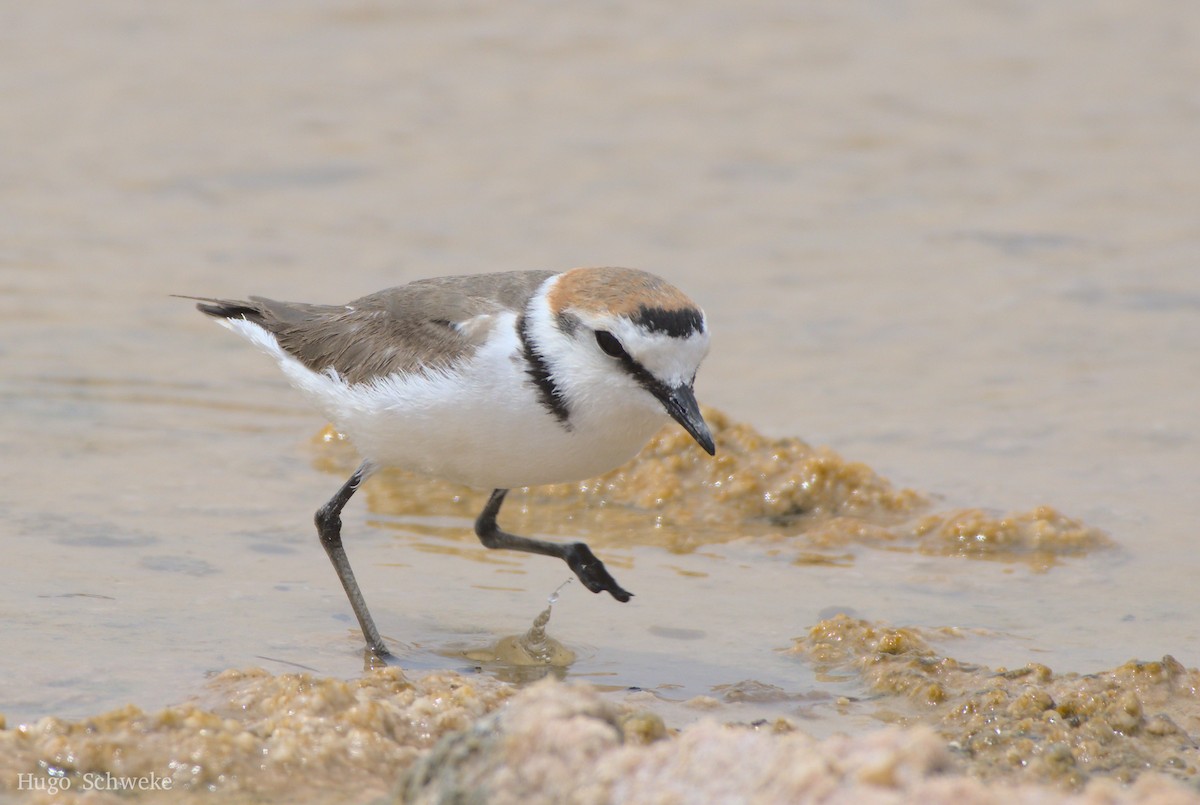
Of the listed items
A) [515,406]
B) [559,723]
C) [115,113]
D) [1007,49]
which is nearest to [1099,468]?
[515,406]

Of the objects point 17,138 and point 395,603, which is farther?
point 17,138

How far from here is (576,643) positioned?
570cm

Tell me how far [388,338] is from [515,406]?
87 centimetres

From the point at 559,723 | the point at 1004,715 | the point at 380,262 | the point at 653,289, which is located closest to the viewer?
the point at 559,723

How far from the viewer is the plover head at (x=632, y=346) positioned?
496cm

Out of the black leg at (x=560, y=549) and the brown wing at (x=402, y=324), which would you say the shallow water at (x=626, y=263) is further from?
the brown wing at (x=402, y=324)

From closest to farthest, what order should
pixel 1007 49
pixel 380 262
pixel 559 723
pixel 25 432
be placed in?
pixel 559 723
pixel 25 432
pixel 380 262
pixel 1007 49

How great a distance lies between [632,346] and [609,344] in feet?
0.33

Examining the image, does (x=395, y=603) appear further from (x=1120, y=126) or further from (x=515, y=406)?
(x=1120, y=126)

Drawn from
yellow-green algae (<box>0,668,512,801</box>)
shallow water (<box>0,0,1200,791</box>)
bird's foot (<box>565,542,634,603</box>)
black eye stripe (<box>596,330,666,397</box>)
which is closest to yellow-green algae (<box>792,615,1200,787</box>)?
shallow water (<box>0,0,1200,791</box>)

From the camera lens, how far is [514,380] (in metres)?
5.13

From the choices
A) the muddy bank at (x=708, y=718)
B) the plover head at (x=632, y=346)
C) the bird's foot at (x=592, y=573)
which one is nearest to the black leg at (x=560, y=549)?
the bird's foot at (x=592, y=573)

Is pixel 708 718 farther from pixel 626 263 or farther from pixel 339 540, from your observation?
pixel 626 263

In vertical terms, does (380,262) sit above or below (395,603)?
above
